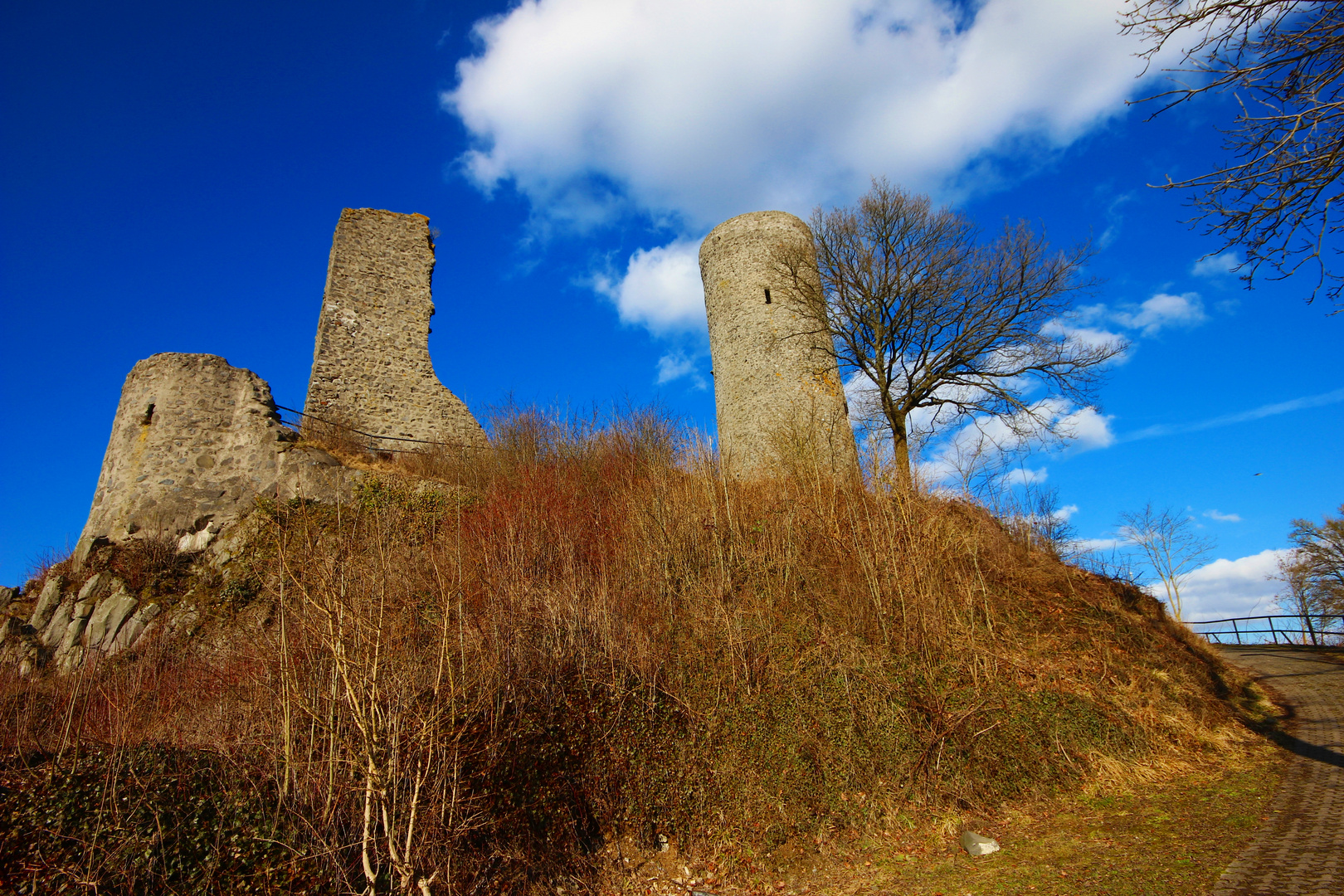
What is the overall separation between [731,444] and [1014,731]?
746 cm

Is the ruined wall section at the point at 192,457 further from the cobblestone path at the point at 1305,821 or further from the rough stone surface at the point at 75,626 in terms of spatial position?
the cobblestone path at the point at 1305,821

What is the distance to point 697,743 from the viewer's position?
5.91 m

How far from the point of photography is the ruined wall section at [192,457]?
991cm

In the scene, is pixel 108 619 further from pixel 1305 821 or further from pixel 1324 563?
pixel 1324 563

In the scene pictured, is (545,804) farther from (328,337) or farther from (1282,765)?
(328,337)

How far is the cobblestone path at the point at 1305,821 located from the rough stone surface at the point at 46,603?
13565 millimetres

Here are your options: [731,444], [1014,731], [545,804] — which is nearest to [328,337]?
[731,444]

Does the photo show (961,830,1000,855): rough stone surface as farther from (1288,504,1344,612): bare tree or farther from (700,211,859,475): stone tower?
(1288,504,1344,612): bare tree

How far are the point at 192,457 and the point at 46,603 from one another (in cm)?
273

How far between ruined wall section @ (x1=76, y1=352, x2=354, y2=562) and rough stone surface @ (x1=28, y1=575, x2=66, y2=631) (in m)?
0.49

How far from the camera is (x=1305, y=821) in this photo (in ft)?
16.5

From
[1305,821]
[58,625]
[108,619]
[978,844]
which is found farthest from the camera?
[58,625]

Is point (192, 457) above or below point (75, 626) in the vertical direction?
above

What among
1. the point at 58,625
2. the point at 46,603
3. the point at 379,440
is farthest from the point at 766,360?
the point at 46,603
